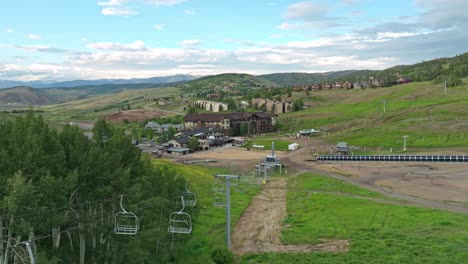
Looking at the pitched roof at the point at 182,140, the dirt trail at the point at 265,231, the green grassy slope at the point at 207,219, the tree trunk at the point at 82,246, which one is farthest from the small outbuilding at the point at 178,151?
the tree trunk at the point at 82,246

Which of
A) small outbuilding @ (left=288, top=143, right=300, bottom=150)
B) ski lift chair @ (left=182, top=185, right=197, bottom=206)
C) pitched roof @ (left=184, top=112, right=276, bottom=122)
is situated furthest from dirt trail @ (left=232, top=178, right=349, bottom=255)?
pitched roof @ (left=184, top=112, right=276, bottom=122)

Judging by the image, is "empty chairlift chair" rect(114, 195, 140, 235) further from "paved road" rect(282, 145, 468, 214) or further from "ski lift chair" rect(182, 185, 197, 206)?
"paved road" rect(282, 145, 468, 214)

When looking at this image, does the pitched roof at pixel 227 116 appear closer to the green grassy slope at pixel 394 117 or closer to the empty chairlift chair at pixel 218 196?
the green grassy slope at pixel 394 117

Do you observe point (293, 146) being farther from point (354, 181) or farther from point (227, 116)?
point (227, 116)

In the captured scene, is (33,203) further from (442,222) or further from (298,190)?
(298,190)

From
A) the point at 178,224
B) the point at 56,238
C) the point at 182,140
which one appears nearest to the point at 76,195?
the point at 56,238

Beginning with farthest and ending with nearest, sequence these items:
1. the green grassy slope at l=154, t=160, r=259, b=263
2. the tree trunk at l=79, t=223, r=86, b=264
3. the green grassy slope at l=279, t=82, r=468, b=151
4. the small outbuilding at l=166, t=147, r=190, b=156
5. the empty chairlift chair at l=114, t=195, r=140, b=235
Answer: the small outbuilding at l=166, t=147, r=190, b=156 → the green grassy slope at l=279, t=82, r=468, b=151 → the green grassy slope at l=154, t=160, r=259, b=263 → the tree trunk at l=79, t=223, r=86, b=264 → the empty chairlift chair at l=114, t=195, r=140, b=235

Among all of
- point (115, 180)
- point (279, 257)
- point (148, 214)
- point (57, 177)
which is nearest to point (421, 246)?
point (279, 257)
